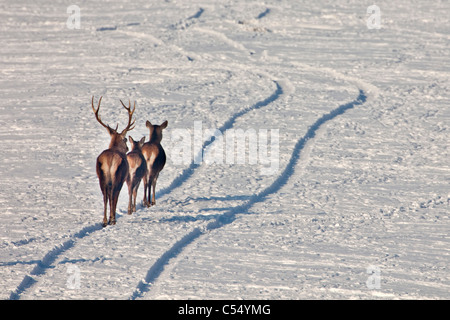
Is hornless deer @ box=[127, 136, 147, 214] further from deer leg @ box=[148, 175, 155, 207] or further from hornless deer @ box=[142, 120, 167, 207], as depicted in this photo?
deer leg @ box=[148, 175, 155, 207]

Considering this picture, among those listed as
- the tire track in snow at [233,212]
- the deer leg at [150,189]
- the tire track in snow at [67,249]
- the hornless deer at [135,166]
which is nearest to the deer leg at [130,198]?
the hornless deer at [135,166]

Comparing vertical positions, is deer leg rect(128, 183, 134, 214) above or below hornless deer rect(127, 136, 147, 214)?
below

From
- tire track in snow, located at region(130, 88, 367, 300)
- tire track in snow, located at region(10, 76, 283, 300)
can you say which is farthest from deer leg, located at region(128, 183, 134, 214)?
tire track in snow, located at region(130, 88, 367, 300)

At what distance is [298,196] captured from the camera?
782 cm

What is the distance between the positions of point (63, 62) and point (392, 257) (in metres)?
8.00

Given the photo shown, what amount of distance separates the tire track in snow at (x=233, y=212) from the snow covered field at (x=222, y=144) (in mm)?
21

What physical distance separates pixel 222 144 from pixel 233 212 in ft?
6.94

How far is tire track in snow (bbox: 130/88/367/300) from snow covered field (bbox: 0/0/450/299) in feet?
0.07

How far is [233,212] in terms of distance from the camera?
735cm

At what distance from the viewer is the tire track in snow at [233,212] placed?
19.5 feet

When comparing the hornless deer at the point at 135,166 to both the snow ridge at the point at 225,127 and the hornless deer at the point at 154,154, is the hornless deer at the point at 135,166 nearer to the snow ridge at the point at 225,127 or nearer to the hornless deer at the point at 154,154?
the hornless deer at the point at 154,154

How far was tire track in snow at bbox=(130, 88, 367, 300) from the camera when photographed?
594 centimetres

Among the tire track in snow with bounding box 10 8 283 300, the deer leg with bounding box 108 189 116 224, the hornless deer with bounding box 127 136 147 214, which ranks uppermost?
the hornless deer with bounding box 127 136 147 214

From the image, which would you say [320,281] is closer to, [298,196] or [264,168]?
[298,196]
